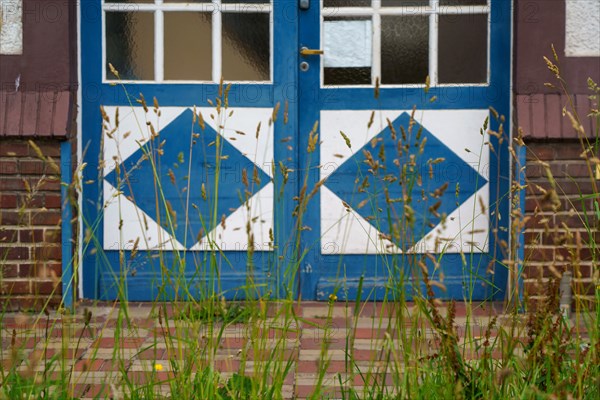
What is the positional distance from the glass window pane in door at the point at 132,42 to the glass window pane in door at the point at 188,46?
91mm

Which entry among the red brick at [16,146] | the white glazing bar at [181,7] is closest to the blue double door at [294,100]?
the white glazing bar at [181,7]

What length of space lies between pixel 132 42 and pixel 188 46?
30 centimetres

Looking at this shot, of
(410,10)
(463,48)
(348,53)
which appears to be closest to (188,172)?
(348,53)

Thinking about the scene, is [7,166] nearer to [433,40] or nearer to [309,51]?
[309,51]

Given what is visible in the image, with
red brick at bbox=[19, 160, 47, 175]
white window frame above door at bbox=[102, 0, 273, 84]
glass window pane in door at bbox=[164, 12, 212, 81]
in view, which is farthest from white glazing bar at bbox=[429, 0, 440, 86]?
red brick at bbox=[19, 160, 47, 175]

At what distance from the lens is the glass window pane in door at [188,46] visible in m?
5.11

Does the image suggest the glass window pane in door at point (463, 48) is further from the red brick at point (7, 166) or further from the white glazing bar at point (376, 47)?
the red brick at point (7, 166)

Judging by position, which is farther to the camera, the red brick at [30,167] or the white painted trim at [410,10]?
the white painted trim at [410,10]

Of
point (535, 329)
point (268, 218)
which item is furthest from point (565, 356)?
point (268, 218)

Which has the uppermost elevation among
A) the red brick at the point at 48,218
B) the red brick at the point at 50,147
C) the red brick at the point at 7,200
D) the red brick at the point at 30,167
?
the red brick at the point at 50,147

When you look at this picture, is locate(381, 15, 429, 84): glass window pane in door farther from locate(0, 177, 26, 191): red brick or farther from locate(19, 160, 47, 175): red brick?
locate(0, 177, 26, 191): red brick

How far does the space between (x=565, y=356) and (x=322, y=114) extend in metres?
2.81

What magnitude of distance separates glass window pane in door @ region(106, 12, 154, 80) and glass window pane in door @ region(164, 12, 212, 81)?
91mm

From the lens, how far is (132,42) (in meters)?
5.12
